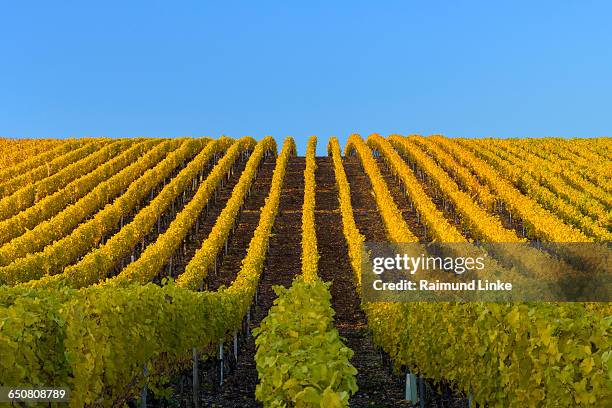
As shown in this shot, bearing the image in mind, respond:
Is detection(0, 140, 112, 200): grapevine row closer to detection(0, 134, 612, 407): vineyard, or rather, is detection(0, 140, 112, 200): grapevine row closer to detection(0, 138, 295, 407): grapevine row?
detection(0, 134, 612, 407): vineyard

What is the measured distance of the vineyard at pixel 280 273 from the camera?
33.2ft

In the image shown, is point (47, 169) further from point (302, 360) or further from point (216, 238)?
point (302, 360)

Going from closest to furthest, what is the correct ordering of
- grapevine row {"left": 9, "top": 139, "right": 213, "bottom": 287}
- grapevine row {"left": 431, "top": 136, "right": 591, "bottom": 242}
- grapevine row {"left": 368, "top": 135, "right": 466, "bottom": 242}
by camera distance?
grapevine row {"left": 9, "top": 139, "right": 213, "bottom": 287} → grapevine row {"left": 368, "top": 135, "right": 466, "bottom": 242} → grapevine row {"left": 431, "top": 136, "right": 591, "bottom": 242}

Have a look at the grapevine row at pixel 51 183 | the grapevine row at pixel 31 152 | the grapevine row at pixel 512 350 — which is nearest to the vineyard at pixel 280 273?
the grapevine row at pixel 512 350

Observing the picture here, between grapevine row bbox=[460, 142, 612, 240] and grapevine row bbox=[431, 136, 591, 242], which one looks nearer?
grapevine row bbox=[431, 136, 591, 242]

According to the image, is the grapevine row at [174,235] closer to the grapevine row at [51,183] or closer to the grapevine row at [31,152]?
the grapevine row at [51,183]

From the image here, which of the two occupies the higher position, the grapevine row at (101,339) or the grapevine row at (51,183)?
the grapevine row at (51,183)

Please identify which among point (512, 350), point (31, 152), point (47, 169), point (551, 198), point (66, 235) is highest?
point (31, 152)

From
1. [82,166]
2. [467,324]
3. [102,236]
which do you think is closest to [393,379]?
[467,324]

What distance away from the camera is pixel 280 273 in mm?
32438

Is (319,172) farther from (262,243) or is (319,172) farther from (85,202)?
(262,243)

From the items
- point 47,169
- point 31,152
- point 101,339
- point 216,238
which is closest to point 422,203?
point 216,238

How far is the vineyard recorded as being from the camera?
1013cm

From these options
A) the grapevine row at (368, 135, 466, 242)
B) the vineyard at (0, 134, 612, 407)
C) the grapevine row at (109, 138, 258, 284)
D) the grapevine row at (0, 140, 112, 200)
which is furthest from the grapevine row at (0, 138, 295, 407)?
the grapevine row at (0, 140, 112, 200)
